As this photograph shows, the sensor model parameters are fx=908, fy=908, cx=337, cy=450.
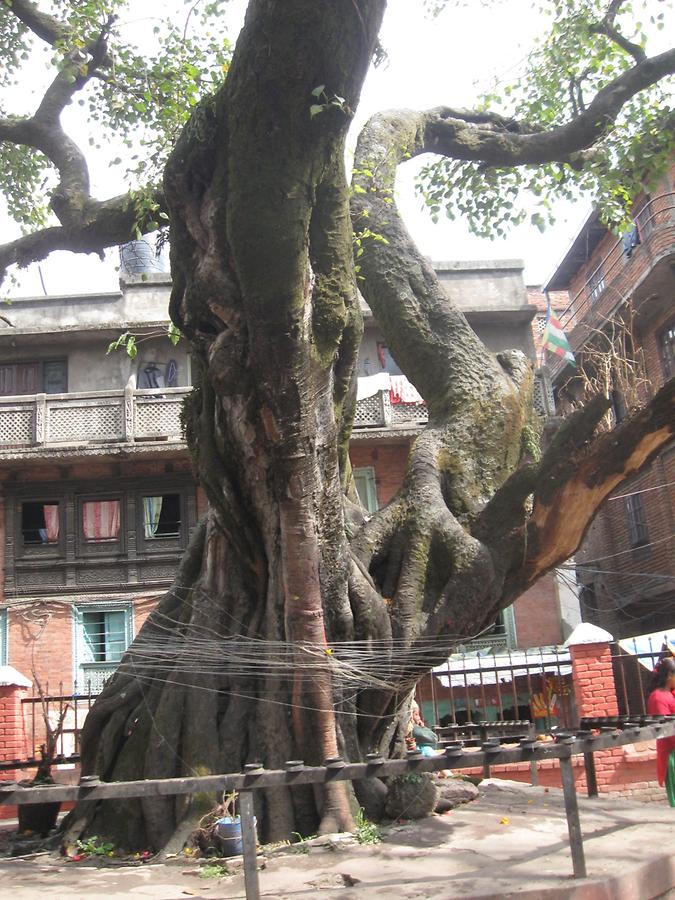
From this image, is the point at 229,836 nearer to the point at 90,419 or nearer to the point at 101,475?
the point at 90,419

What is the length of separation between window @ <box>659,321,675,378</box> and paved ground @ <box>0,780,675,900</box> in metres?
15.5

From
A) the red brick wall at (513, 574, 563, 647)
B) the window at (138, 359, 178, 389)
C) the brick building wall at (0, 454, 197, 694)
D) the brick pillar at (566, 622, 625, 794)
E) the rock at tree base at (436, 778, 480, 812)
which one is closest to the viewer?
the rock at tree base at (436, 778, 480, 812)

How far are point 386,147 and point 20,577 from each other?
15.3 meters

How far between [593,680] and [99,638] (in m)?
12.4

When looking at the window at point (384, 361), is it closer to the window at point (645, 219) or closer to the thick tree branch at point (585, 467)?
the window at point (645, 219)

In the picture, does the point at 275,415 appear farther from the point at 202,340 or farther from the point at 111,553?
the point at 111,553

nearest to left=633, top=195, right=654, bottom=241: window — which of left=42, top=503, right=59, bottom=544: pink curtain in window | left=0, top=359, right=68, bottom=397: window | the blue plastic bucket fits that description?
left=0, top=359, right=68, bottom=397: window

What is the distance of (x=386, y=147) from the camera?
342 inches

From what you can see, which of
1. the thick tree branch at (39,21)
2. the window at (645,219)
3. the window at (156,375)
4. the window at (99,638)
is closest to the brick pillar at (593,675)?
the thick tree branch at (39,21)

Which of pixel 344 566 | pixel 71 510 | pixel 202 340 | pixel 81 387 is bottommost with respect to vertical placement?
pixel 344 566

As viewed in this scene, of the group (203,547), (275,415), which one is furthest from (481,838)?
(203,547)

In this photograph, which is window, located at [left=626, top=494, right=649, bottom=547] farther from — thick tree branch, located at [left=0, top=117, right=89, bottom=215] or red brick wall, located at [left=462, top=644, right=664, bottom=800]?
thick tree branch, located at [left=0, top=117, right=89, bottom=215]

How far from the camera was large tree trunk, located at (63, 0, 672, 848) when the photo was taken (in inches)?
195

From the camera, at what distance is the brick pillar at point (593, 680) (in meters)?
11.5
